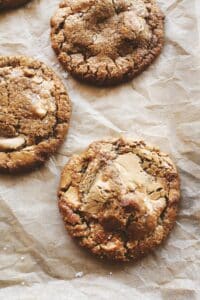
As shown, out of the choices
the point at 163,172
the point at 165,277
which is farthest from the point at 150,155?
the point at 165,277

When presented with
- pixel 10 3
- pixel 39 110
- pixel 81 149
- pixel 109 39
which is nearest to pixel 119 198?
pixel 81 149

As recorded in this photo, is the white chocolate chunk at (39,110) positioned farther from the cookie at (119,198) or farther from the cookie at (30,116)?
the cookie at (119,198)

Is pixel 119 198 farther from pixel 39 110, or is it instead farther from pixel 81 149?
pixel 39 110

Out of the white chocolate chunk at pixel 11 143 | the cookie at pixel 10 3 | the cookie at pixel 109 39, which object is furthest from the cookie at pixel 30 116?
the cookie at pixel 10 3

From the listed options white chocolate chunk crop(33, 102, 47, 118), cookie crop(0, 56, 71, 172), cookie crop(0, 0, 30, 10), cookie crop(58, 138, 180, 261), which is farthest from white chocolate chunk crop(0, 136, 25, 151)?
cookie crop(0, 0, 30, 10)

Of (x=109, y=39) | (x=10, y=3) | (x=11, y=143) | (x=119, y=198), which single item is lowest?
(x=119, y=198)
